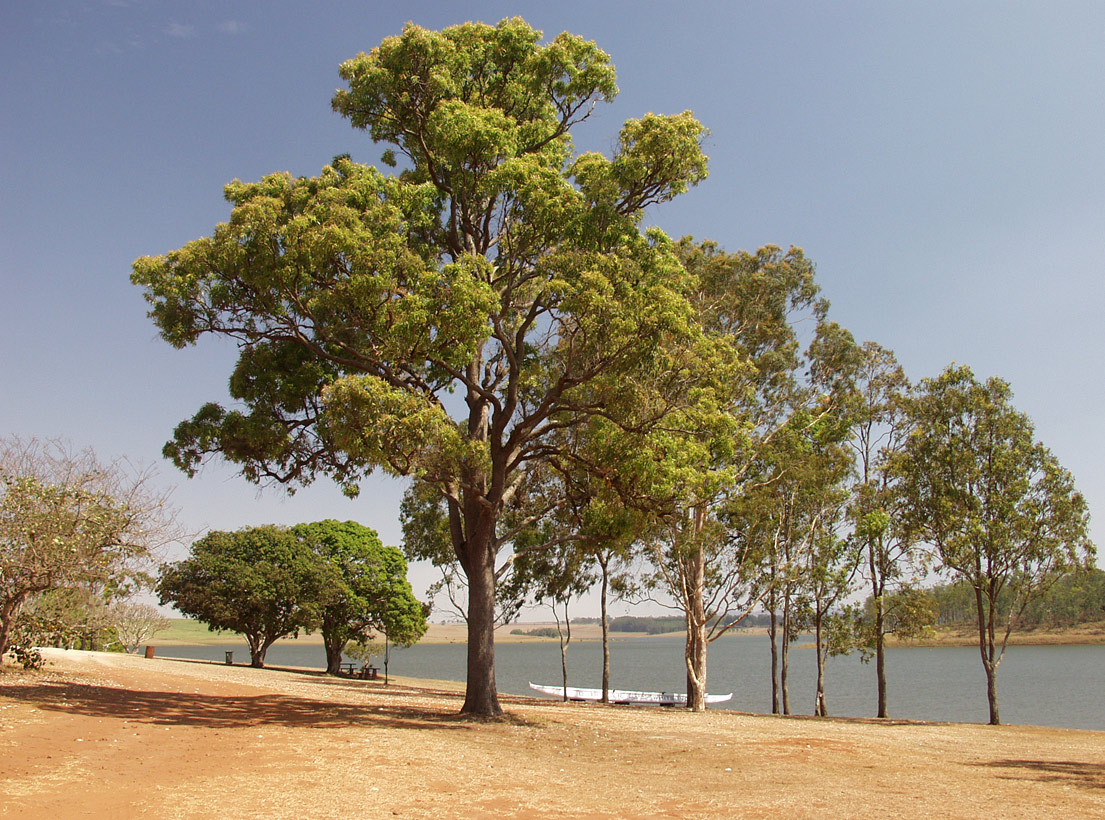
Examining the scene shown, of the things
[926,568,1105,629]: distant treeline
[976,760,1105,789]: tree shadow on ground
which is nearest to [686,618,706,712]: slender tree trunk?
[976,760,1105,789]: tree shadow on ground

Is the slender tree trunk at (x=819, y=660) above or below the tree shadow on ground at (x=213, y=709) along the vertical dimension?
Result: below

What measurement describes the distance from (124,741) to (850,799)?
334 inches

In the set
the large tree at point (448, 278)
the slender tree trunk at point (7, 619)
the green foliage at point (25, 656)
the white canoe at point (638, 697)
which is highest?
the large tree at point (448, 278)

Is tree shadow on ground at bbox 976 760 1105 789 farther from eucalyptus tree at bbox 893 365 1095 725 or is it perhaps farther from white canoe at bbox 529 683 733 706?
white canoe at bbox 529 683 733 706

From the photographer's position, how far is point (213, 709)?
44.1ft

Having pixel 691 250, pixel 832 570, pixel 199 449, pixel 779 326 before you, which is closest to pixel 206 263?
pixel 199 449

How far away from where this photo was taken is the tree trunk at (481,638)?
14.6 metres

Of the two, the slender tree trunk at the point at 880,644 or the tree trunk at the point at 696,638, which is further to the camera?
the slender tree trunk at the point at 880,644

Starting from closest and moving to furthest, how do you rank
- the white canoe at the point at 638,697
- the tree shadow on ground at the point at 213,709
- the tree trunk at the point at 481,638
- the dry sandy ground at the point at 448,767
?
the dry sandy ground at the point at 448,767, the tree shadow on ground at the point at 213,709, the tree trunk at the point at 481,638, the white canoe at the point at 638,697

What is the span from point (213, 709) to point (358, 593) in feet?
90.9

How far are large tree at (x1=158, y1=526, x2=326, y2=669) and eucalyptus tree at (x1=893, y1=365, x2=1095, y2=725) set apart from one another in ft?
93.3

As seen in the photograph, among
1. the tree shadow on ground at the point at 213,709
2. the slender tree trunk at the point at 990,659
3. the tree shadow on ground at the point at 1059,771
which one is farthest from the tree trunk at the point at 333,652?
the tree shadow on ground at the point at 1059,771

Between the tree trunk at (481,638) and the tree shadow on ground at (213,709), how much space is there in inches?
21.4

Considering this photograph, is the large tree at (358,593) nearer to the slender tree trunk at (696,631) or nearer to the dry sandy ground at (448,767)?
the slender tree trunk at (696,631)
